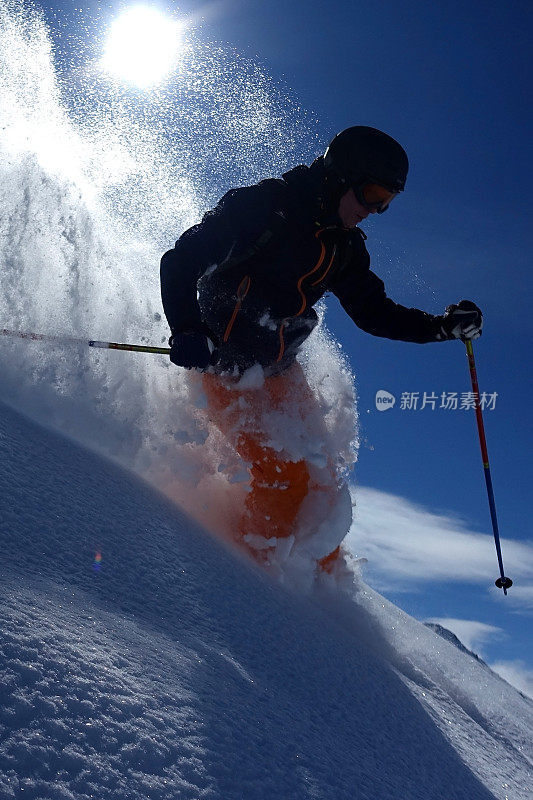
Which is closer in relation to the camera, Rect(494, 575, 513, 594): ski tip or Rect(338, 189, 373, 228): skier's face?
Rect(338, 189, 373, 228): skier's face

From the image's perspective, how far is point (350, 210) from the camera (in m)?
3.75

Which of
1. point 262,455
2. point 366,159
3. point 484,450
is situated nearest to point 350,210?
point 366,159

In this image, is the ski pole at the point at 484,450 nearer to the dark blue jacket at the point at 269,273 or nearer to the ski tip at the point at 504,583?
the ski tip at the point at 504,583

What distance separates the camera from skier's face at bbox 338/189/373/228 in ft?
12.2

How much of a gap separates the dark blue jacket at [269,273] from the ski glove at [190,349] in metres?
0.08

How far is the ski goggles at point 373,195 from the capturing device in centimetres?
367

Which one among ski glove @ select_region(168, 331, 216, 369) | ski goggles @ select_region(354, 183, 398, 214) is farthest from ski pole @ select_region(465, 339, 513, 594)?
ski glove @ select_region(168, 331, 216, 369)

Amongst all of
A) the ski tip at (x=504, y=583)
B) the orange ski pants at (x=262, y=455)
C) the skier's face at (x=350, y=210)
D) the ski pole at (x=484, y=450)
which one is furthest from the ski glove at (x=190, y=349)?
the ski tip at (x=504, y=583)

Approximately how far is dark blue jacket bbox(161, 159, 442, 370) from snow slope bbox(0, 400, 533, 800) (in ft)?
4.14

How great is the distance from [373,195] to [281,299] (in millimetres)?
900

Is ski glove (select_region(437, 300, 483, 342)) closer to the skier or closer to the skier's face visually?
the skier

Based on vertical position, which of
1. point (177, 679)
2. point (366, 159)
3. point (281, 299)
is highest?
point (366, 159)

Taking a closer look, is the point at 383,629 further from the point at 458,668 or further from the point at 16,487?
the point at 16,487

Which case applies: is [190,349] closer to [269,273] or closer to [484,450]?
[269,273]
